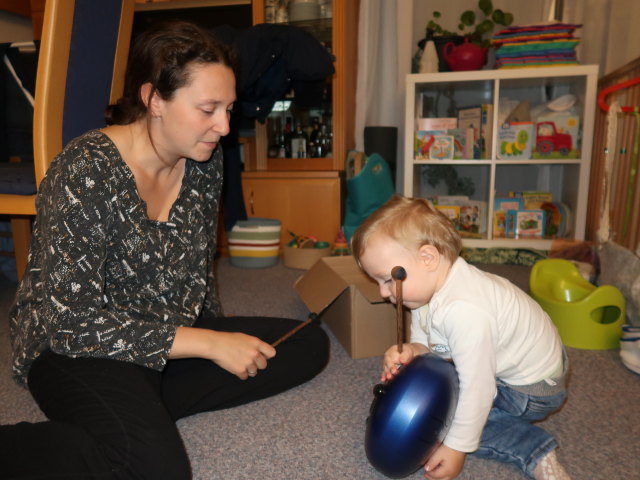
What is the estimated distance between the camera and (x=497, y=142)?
7.18ft

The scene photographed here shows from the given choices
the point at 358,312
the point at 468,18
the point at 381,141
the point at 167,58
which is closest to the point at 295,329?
the point at 358,312

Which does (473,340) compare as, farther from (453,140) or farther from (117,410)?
(453,140)

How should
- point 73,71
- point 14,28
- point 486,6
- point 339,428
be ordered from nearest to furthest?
point 339,428
point 73,71
point 486,6
point 14,28

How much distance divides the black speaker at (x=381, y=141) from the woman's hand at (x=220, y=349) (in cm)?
182

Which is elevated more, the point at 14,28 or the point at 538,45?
the point at 14,28

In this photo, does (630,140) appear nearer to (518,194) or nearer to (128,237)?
(518,194)

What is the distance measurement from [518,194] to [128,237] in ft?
6.94

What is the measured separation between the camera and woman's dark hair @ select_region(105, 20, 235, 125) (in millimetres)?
844

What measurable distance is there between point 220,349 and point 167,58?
51 centimetres

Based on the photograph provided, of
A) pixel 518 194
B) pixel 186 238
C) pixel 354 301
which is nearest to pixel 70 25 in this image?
pixel 186 238

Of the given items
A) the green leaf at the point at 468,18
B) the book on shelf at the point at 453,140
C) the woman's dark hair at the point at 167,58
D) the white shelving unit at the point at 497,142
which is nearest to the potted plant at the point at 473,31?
the green leaf at the point at 468,18

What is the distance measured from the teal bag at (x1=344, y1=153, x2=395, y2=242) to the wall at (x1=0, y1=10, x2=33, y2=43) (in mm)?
2024

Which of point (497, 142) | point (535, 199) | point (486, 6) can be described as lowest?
point (535, 199)

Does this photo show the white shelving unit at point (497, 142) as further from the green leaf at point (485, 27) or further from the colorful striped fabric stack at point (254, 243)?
the colorful striped fabric stack at point (254, 243)
